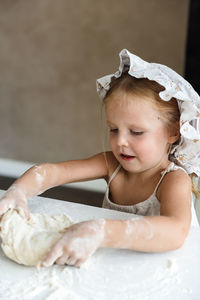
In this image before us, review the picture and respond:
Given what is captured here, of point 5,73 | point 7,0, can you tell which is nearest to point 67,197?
point 5,73

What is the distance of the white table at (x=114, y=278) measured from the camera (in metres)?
0.64

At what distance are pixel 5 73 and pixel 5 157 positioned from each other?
713 mm

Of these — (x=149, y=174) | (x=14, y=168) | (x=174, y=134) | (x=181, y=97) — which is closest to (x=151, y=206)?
(x=149, y=174)

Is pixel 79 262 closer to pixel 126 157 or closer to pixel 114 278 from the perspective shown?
pixel 114 278

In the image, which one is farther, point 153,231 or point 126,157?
point 126,157

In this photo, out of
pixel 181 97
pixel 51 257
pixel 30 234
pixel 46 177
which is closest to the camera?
pixel 51 257

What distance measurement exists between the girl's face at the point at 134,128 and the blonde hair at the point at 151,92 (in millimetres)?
13

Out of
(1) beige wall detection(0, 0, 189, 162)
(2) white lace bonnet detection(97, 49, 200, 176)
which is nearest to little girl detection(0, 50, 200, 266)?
(2) white lace bonnet detection(97, 49, 200, 176)

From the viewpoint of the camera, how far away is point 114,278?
0.68 m

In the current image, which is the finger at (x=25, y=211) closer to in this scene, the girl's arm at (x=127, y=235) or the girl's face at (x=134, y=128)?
the girl's arm at (x=127, y=235)

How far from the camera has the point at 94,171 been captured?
117 cm

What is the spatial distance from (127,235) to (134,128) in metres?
0.32

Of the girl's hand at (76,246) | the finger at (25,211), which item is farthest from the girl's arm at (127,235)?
the finger at (25,211)

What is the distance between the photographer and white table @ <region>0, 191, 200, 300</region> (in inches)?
25.3
